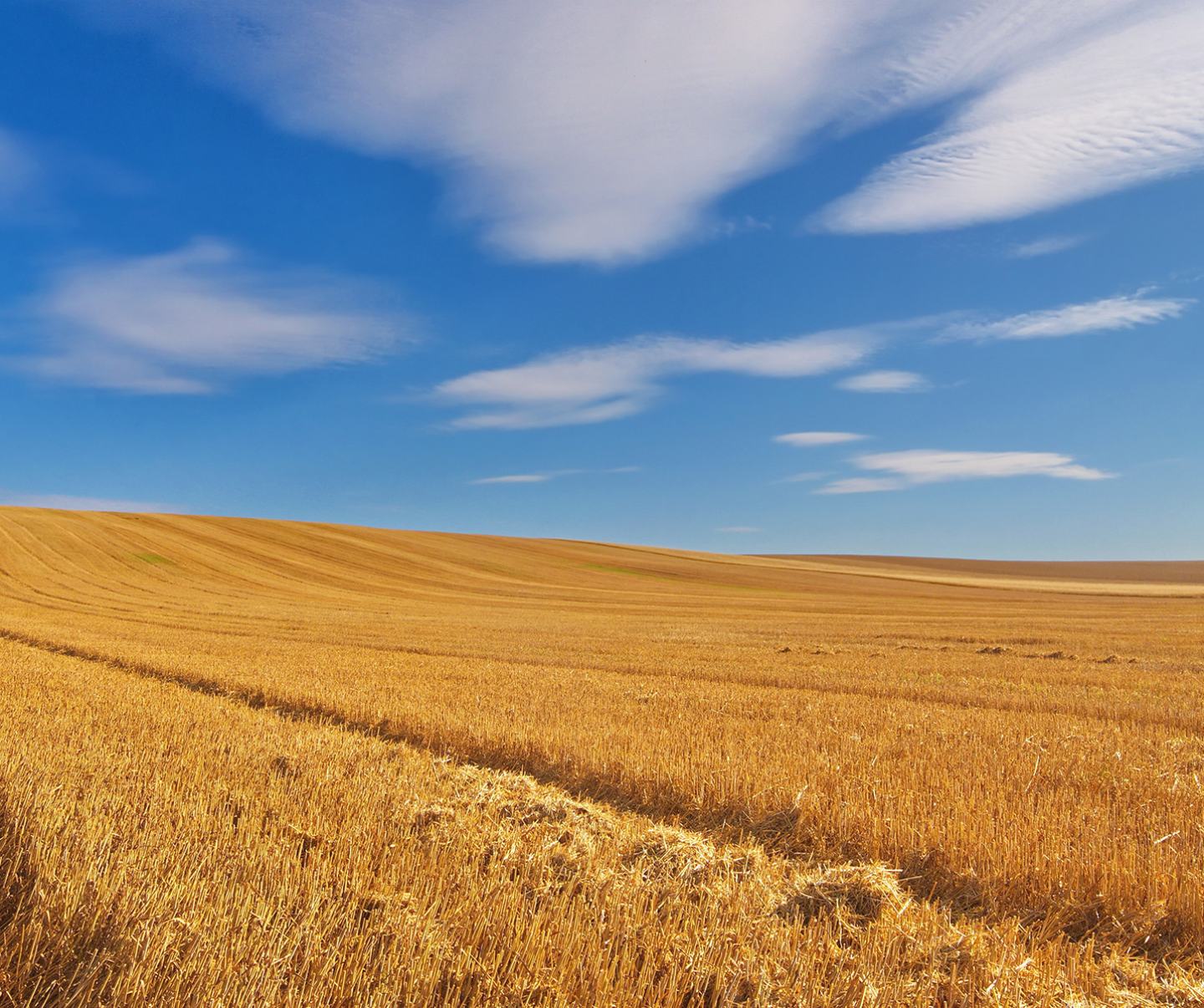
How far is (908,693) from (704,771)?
24.1 feet

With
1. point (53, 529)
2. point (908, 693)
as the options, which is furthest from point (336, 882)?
point (53, 529)

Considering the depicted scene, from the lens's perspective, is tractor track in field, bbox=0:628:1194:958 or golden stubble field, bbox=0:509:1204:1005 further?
tractor track in field, bbox=0:628:1194:958

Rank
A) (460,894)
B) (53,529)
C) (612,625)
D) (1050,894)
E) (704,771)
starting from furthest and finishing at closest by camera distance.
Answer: (53,529) → (612,625) → (704,771) → (1050,894) → (460,894)

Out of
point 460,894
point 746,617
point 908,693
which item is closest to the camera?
point 460,894

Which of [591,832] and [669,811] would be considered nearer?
[591,832]

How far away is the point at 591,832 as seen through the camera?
6.25m

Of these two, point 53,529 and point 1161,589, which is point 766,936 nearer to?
point 53,529

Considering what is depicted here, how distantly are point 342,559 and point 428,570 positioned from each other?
22.4ft

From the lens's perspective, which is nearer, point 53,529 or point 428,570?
point 53,529

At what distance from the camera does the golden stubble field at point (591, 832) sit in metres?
3.75

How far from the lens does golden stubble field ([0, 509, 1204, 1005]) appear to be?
148 inches

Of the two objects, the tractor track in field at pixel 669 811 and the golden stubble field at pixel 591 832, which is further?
the tractor track in field at pixel 669 811

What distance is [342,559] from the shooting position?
211ft

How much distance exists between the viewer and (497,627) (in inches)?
1110
